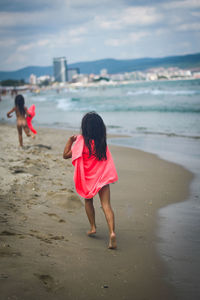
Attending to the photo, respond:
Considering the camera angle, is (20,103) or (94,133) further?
(20,103)

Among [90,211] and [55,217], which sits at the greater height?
[90,211]

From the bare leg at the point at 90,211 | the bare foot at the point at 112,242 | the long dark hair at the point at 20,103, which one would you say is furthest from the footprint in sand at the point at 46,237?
the long dark hair at the point at 20,103

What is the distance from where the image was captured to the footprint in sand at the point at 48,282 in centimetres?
222

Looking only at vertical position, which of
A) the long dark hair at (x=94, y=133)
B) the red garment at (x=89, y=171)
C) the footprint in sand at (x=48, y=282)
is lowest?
the footprint in sand at (x=48, y=282)

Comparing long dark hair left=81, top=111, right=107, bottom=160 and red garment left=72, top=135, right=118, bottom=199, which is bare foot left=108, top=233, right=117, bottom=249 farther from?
long dark hair left=81, top=111, right=107, bottom=160

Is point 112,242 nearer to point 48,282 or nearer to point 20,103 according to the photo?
point 48,282

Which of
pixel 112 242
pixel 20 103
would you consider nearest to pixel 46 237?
pixel 112 242

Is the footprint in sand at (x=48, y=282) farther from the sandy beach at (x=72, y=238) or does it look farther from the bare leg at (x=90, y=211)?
the bare leg at (x=90, y=211)

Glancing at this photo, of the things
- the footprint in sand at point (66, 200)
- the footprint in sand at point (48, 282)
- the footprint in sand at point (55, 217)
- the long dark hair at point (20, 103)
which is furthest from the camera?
the long dark hair at point (20, 103)

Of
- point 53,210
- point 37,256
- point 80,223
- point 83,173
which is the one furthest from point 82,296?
point 53,210

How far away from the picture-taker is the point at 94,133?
3.16 m

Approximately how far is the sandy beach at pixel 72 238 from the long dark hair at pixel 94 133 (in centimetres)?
97

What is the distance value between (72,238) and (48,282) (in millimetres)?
967

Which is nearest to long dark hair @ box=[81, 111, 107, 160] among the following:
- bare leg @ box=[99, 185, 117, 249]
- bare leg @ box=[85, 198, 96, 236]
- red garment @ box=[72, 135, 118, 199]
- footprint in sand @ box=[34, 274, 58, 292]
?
red garment @ box=[72, 135, 118, 199]
